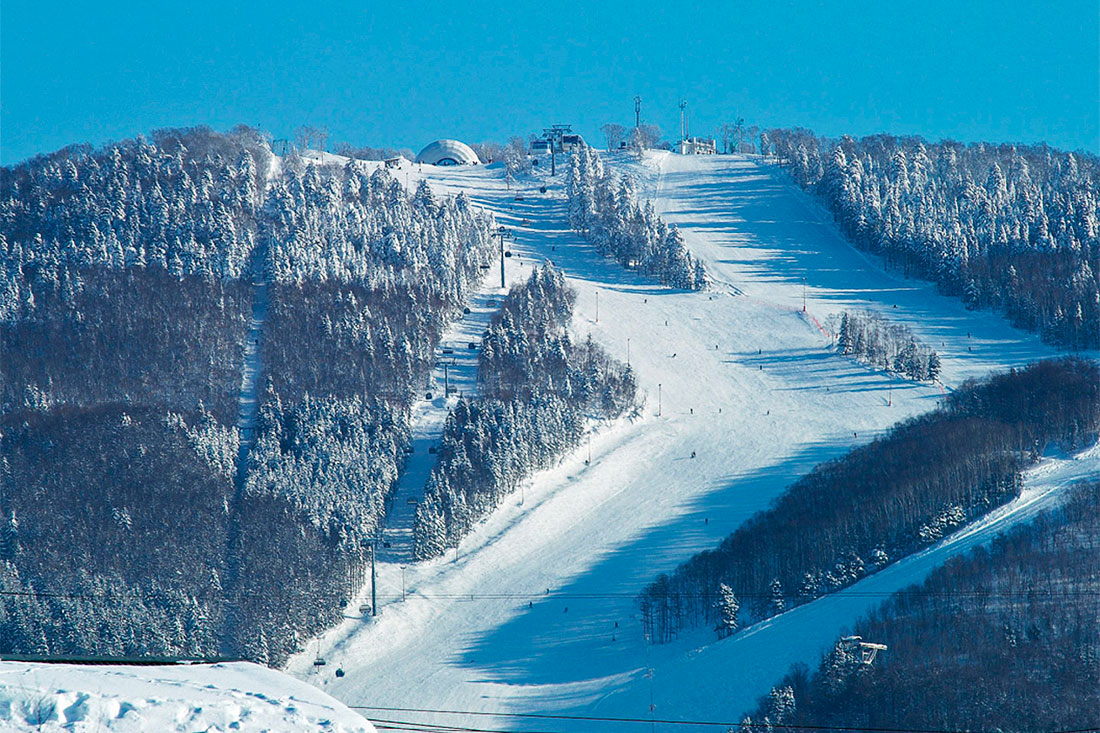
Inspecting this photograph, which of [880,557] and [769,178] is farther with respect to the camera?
[769,178]

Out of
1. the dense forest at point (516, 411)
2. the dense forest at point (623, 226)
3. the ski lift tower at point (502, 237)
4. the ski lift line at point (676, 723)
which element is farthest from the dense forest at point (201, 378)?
the dense forest at point (623, 226)

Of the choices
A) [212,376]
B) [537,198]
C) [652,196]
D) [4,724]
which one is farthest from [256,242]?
[4,724]

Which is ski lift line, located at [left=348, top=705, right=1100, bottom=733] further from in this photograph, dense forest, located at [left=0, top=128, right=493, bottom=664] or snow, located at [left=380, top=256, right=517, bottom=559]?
snow, located at [left=380, top=256, right=517, bottom=559]

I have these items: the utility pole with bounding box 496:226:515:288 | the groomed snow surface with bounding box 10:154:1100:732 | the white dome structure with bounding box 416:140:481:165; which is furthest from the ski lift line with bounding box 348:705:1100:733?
the white dome structure with bounding box 416:140:481:165

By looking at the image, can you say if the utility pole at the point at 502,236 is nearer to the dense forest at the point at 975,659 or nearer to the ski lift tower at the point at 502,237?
the ski lift tower at the point at 502,237

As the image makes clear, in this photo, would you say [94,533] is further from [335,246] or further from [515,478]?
[335,246]

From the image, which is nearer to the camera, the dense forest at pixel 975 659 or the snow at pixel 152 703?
the snow at pixel 152 703
